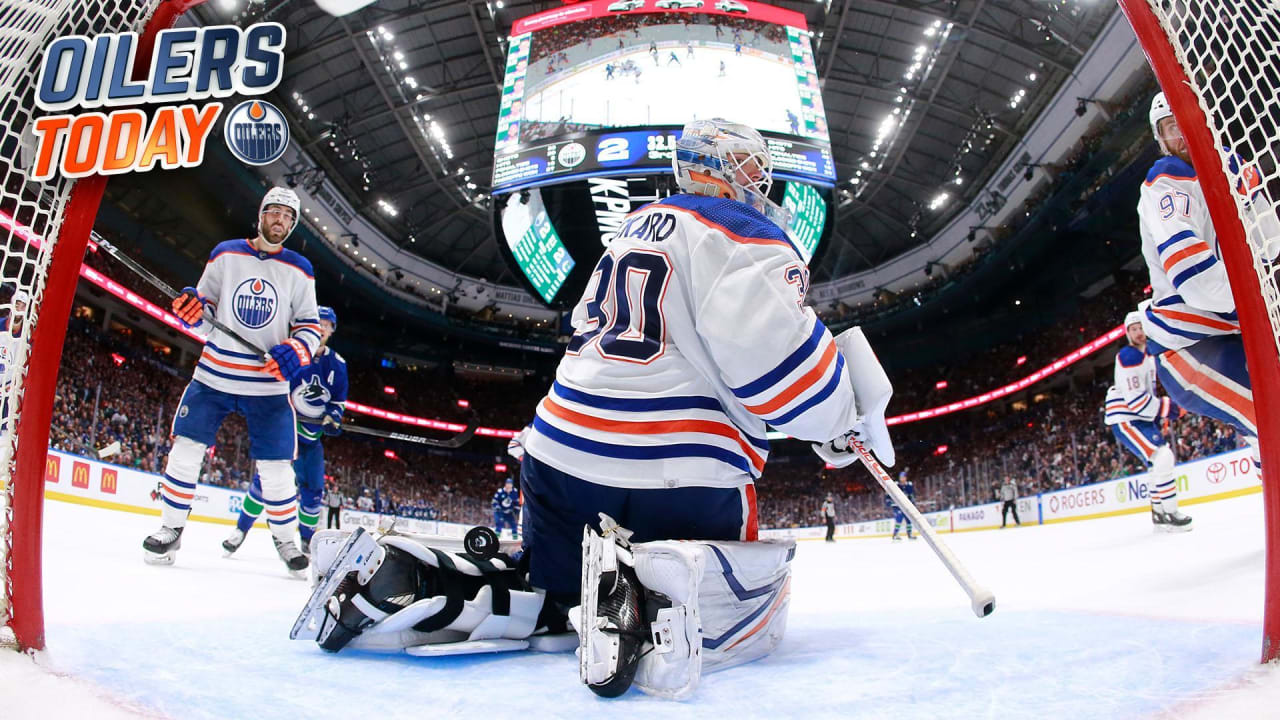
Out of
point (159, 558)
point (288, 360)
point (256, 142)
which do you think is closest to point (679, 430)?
point (288, 360)

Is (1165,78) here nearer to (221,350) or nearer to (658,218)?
(658,218)

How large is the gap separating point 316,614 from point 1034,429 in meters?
20.4

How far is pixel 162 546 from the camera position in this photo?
3547 mm

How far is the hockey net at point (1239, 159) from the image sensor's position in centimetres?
127

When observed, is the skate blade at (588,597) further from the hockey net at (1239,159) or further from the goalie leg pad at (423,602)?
the hockey net at (1239,159)

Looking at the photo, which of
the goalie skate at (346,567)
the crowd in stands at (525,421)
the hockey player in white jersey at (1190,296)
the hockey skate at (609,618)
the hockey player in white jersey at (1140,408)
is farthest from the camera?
the crowd in stands at (525,421)

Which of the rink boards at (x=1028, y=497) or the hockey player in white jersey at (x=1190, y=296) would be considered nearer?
the hockey player in white jersey at (x=1190, y=296)

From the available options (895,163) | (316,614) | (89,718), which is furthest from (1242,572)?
(895,163)

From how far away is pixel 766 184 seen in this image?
2.12 m

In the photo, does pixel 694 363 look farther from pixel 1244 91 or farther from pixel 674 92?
pixel 674 92

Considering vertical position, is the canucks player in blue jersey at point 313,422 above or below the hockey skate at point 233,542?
above

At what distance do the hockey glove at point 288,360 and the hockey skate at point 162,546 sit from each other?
877 millimetres

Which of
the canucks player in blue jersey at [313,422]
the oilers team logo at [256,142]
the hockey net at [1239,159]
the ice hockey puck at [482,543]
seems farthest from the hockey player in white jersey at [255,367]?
the hockey net at [1239,159]

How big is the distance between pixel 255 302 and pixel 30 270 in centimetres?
237
